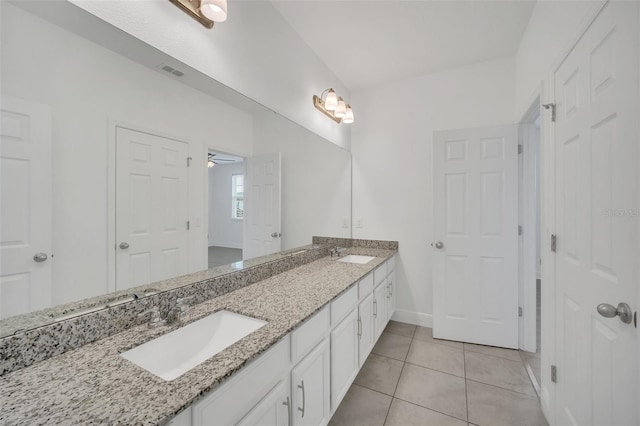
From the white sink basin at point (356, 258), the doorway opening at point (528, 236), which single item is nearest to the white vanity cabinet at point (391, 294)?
the white sink basin at point (356, 258)

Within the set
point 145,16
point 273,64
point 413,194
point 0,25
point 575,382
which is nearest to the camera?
point 0,25

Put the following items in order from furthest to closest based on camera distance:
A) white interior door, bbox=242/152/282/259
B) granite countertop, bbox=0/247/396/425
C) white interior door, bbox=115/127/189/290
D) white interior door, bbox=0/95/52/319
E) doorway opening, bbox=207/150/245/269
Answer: white interior door, bbox=242/152/282/259
doorway opening, bbox=207/150/245/269
white interior door, bbox=115/127/189/290
white interior door, bbox=0/95/52/319
granite countertop, bbox=0/247/396/425

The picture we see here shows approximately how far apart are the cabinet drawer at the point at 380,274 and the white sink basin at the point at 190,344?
1.32 metres

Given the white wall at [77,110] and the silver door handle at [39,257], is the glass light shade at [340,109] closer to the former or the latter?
the white wall at [77,110]

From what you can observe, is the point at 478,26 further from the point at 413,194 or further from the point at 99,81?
the point at 99,81

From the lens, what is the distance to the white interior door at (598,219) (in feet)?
2.88

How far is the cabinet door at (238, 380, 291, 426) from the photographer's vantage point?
2.94ft

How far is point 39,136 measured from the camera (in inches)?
30.6

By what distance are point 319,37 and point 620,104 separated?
1988 millimetres

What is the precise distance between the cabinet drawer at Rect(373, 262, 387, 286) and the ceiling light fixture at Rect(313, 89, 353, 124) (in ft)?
4.86

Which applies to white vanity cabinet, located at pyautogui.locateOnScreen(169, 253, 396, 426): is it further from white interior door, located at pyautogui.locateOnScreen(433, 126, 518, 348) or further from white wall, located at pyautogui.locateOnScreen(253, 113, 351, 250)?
white interior door, located at pyautogui.locateOnScreen(433, 126, 518, 348)

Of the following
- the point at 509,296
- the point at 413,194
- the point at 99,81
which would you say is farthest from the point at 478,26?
the point at 99,81

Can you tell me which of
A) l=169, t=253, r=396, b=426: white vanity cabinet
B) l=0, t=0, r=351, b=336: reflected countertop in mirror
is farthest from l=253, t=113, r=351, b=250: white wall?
l=169, t=253, r=396, b=426: white vanity cabinet

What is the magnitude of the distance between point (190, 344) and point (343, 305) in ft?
2.79
